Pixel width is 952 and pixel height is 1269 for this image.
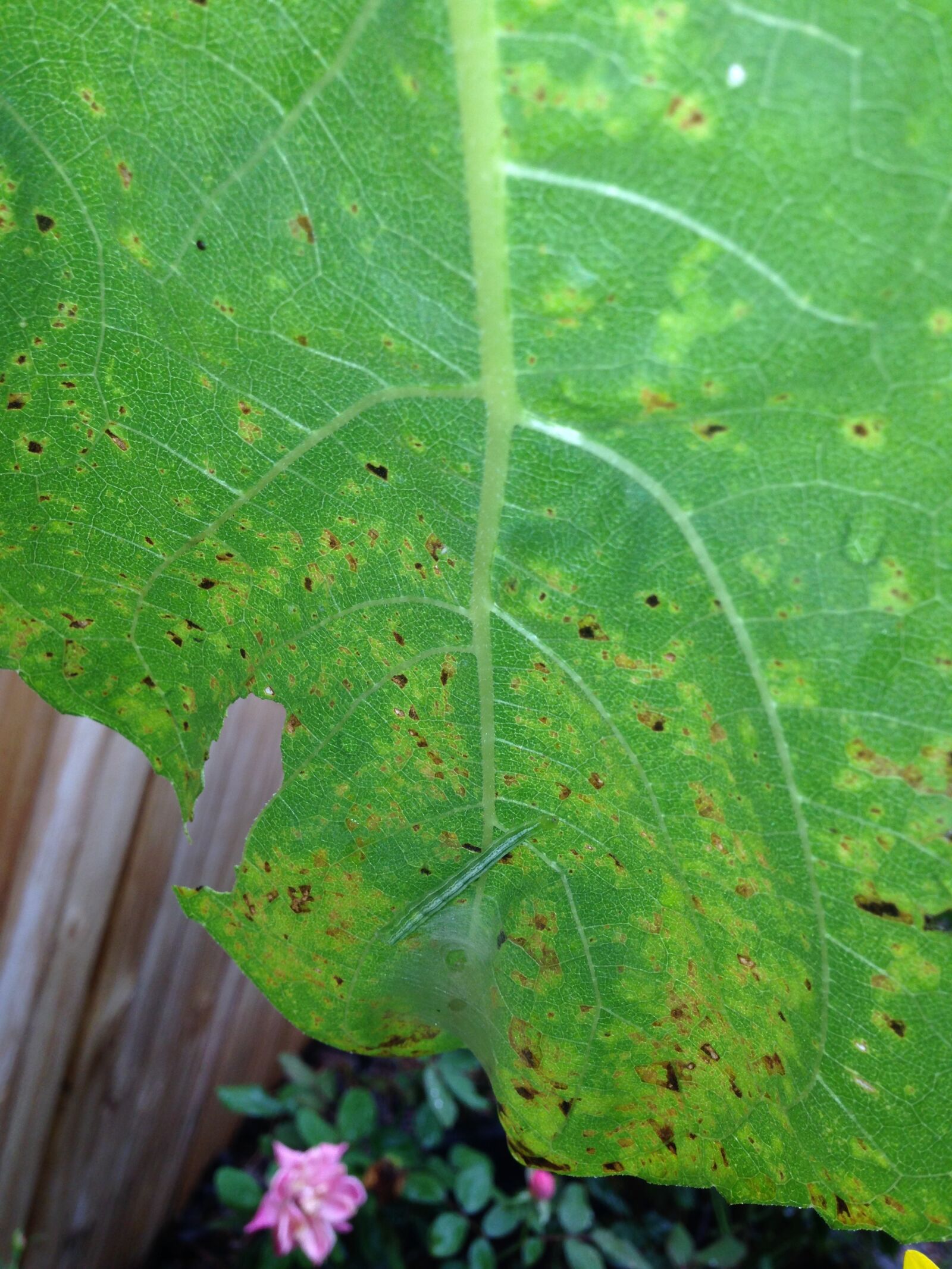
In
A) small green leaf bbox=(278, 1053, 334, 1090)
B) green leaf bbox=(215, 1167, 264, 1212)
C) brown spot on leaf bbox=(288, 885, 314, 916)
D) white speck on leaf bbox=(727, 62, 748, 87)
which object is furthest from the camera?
small green leaf bbox=(278, 1053, 334, 1090)

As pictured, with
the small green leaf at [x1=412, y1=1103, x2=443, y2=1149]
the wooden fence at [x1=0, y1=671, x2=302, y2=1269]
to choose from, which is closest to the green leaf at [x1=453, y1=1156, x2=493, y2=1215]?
the small green leaf at [x1=412, y1=1103, x2=443, y2=1149]

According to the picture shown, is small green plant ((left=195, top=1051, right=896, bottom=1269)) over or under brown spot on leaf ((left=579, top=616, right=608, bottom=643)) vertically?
under

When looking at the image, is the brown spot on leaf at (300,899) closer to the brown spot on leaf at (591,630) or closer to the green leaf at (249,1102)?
the brown spot on leaf at (591,630)

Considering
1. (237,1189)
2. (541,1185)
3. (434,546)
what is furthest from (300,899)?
(237,1189)

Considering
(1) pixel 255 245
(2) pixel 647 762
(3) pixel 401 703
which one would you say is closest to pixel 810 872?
(2) pixel 647 762

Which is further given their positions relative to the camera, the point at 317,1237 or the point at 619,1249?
the point at 619,1249

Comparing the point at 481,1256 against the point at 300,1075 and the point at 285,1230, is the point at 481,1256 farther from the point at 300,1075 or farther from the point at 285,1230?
the point at 300,1075

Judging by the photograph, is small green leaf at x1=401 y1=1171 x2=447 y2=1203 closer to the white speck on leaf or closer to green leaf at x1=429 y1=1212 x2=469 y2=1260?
green leaf at x1=429 y1=1212 x2=469 y2=1260

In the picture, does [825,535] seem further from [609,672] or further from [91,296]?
[91,296]
